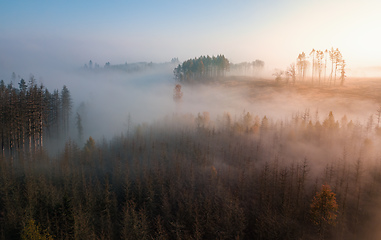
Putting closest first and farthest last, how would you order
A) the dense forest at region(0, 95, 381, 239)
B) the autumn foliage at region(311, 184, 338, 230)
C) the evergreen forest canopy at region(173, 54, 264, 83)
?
the dense forest at region(0, 95, 381, 239), the autumn foliage at region(311, 184, 338, 230), the evergreen forest canopy at region(173, 54, 264, 83)

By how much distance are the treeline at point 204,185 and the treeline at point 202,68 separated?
7144 centimetres

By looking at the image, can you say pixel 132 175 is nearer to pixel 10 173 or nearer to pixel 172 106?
pixel 10 173

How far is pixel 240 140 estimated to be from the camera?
319 feet

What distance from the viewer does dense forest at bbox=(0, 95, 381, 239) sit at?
45.0m

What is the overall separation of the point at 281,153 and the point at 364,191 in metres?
27.3

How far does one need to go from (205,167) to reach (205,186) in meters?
10.2

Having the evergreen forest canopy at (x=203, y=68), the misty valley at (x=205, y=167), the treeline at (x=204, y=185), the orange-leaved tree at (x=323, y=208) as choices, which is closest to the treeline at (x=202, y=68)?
the evergreen forest canopy at (x=203, y=68)

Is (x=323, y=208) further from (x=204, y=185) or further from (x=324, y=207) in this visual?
(x=204, y=185)

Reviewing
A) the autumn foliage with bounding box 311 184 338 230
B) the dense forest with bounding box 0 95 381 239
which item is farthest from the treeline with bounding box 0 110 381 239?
the autumn foliage with bounding box 311 184 338 230

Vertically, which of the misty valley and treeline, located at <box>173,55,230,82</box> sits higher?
treeline, located at <box>173,55,230,82</box>

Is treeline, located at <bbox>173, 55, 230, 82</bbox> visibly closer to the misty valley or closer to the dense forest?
the misty valley

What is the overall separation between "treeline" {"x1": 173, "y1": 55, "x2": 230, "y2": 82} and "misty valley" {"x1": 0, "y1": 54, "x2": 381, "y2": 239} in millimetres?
35098

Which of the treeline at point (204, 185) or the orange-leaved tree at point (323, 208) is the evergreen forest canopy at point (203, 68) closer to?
the treeline at point (204, 185)

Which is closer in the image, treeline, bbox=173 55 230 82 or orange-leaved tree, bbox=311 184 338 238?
orange-leaved tree, bbox=311 184 338 238
